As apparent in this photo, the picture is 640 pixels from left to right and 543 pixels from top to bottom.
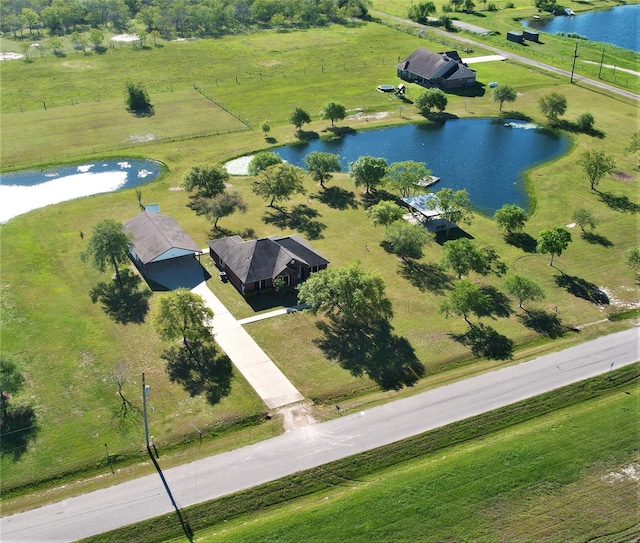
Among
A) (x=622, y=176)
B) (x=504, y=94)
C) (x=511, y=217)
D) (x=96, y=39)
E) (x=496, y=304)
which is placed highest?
(x=96, y=39)

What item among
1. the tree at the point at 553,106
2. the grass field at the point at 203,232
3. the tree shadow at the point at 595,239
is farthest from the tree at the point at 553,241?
the tree at the point at 553,106

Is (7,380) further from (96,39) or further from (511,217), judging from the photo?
(96,39)

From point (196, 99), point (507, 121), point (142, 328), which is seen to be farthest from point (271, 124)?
point (142, 328)

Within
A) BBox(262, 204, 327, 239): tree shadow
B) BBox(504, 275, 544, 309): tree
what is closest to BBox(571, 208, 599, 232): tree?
BBox(504, 275, 544, 309): tree

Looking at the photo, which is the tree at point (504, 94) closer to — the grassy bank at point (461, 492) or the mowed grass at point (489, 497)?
the grassy bank at point (461, 492)

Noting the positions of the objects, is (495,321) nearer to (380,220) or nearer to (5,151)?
(380,220)

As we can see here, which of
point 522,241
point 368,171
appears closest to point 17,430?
point 368,171
